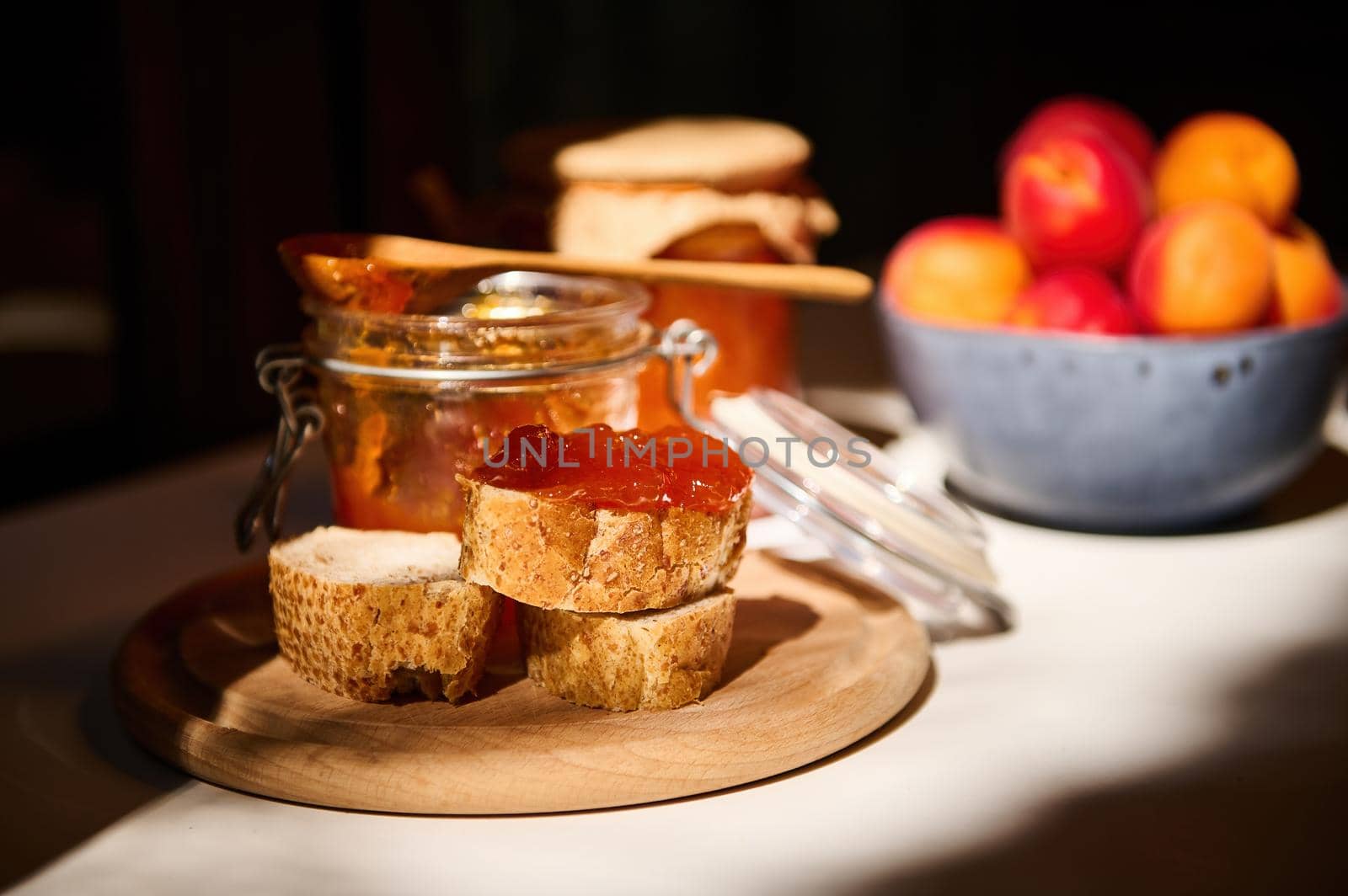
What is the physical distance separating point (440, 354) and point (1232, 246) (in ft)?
2.15

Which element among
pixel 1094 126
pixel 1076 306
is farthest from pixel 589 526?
pixel 1094 126

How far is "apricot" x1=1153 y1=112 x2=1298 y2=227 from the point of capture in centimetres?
123

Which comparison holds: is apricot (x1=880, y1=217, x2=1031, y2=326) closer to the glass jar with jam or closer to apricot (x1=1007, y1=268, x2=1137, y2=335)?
apricot (x1=1007, y1=268, x2=1137, y2=335)

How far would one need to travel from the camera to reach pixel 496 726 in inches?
30.8

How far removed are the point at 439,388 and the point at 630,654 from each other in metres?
0.24

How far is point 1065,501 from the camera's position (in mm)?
1217

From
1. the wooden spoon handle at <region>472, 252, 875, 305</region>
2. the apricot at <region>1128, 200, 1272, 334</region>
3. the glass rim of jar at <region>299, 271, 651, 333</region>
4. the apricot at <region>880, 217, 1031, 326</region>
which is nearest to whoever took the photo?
the glass rim of jar at <region>299, 271, 651, 333</region>

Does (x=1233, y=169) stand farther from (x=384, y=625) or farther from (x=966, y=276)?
(x=384, y=625)

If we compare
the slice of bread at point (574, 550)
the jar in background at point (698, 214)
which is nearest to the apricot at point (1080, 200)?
the jar in background at point (698, 214)

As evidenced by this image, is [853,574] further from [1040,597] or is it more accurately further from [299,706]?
[299,706]

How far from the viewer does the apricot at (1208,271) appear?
113cm

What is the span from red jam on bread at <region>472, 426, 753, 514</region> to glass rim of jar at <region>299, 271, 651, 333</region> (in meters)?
0.09

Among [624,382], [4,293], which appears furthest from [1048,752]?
[4,293]

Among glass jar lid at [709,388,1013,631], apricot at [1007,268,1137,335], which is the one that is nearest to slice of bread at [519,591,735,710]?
glass jar lid at [709,388,1013,631]
